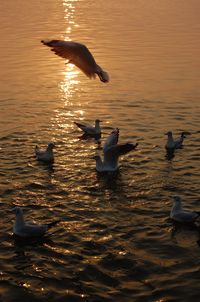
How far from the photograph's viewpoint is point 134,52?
3750cm

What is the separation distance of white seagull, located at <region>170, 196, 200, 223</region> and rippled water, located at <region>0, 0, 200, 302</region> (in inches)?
11.2

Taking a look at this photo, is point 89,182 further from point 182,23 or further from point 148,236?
point 182,23

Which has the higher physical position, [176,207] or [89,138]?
[89,138]

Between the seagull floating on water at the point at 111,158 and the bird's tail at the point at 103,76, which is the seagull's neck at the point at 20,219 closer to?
the seagull floating on water at the point at 111,158

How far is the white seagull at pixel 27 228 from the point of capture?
14.3 metres

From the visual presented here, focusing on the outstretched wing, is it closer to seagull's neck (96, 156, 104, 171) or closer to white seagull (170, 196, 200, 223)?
white seagull (170, 196, 200, 223)

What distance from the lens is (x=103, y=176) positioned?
18797 mm

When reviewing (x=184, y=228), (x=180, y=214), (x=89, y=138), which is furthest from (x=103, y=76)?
(x=89, y=138)

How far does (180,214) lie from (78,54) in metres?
6.14

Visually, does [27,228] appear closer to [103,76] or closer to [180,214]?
[180,214]

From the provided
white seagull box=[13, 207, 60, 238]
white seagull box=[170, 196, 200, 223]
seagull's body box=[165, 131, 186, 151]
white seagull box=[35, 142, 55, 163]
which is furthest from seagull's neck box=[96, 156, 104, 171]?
white seagull box=[13, 207, 60, 238]

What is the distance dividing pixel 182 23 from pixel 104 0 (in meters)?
21.8

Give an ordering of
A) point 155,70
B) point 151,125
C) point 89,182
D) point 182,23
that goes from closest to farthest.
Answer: point 89,182 → point 151,125 → point 155,70 → point 182,23

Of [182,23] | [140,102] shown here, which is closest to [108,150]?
[140,102]
